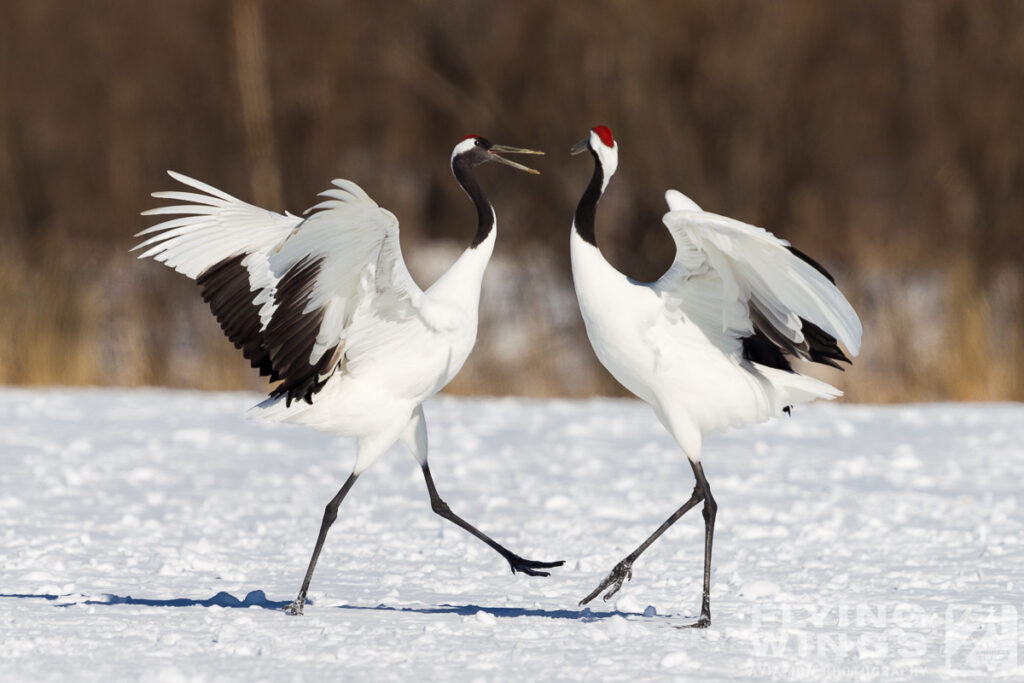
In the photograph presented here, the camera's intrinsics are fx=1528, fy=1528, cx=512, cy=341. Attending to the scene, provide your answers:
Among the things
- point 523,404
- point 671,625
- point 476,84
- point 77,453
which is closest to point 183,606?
point 671,625

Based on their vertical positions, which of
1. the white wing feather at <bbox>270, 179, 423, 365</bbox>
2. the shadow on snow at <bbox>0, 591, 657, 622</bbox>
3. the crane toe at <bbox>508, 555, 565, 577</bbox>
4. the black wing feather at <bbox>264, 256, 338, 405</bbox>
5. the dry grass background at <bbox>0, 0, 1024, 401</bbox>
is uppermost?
the dry grass background at <bbox>0, 0, 1024, 401</bbox>

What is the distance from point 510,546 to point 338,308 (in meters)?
1.98

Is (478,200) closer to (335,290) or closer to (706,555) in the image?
(335,290)

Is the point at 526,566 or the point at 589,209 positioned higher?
the point at 589,209

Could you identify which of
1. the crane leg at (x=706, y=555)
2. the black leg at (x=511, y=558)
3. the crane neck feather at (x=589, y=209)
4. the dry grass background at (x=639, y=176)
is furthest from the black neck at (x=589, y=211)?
the dry grass background at (x=639, y=176)

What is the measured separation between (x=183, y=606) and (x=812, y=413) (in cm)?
727

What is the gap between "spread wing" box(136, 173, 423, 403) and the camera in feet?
16.8

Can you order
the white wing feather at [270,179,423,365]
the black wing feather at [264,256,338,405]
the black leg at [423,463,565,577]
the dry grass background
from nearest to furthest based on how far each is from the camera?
the white wing feather at [270,179,423,365]
the black wing feather at [264,256,338,405]
the black leg at [423,463,565,577]
the dry grass background

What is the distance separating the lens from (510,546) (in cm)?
699

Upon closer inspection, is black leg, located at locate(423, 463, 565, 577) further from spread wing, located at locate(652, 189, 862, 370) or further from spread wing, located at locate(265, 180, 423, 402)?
spread wing, located at locate(652, 189, 862, 370)

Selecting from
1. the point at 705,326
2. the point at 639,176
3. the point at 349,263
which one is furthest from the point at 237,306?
the point at 639,176

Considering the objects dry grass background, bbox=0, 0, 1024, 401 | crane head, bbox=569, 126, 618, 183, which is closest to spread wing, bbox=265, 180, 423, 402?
crane head, bbox=569, 126, 618, 183

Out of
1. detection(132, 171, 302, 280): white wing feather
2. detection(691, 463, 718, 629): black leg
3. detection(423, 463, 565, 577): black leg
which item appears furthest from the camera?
detection(423, 463, 565, 577): black leg

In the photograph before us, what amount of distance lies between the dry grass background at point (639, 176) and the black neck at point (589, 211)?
7.09 meters
